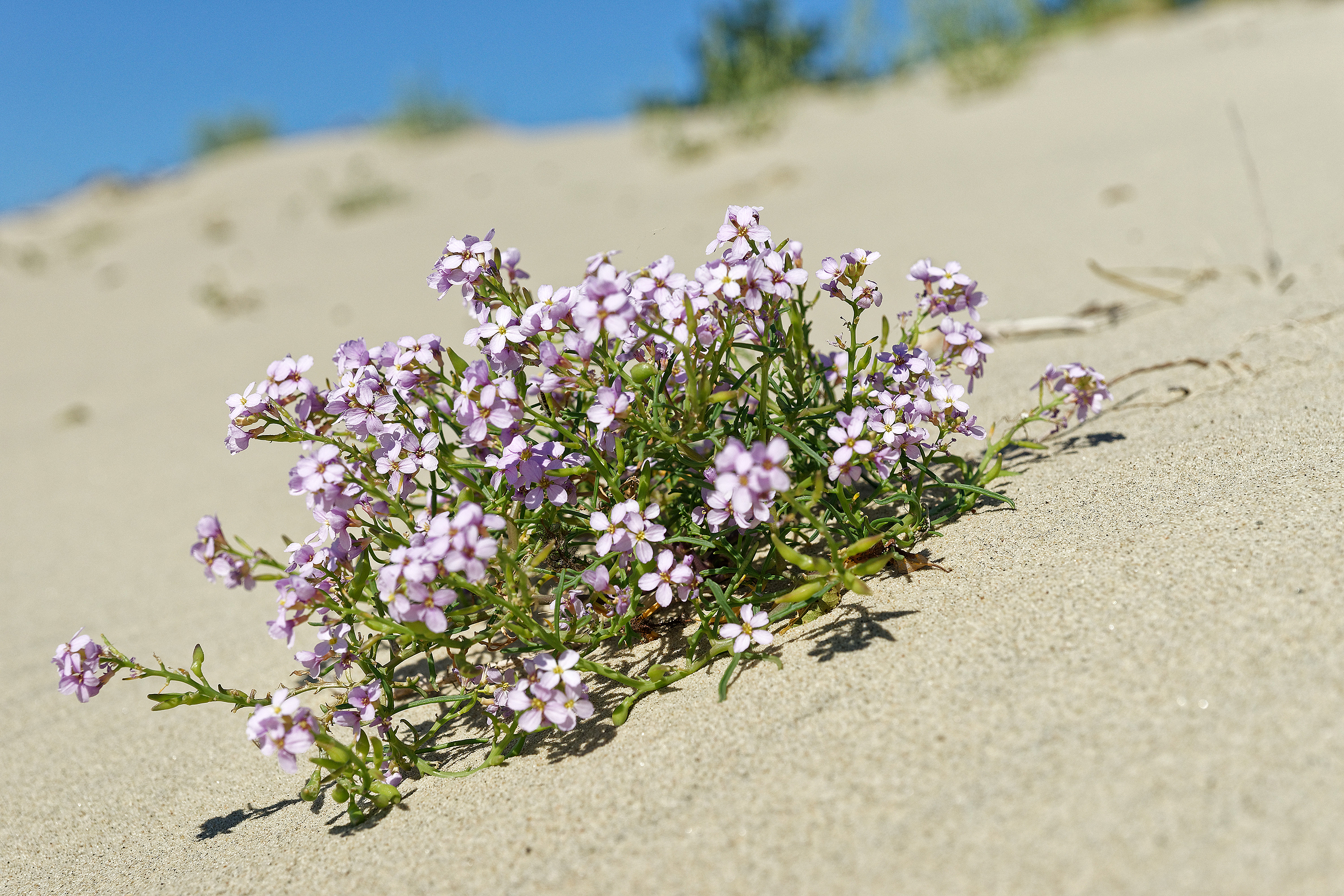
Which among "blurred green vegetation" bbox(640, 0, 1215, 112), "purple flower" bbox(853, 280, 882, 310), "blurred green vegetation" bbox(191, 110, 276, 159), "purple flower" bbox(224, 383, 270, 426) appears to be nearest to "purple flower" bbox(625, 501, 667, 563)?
"purple flower" bbox(853, 280, 882, 310)

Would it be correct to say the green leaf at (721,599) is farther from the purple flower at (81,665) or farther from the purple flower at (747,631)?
the purple flower at (81,665)

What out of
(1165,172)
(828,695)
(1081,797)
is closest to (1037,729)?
(1081,797)

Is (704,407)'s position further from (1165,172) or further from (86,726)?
(1165,172)

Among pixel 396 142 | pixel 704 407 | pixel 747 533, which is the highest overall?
pixel 396 142

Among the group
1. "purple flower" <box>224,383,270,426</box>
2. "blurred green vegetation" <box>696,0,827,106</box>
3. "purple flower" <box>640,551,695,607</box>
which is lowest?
"purple flower" <box>640,551,695,607</box>

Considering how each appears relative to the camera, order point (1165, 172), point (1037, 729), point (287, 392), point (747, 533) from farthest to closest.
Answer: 1. point (1165, 172)
2. point (747, 533)
3. point (287, 392)
4. point (1037, 729)

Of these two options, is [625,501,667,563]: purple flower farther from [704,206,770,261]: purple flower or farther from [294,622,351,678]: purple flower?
[294,622,351,678]: purple flower
